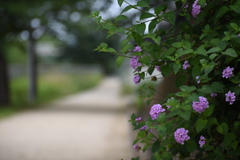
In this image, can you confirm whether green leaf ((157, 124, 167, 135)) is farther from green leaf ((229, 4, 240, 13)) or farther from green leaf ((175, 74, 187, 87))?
green leaf ((229, 4, 240, 13))

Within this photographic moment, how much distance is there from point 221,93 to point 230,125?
22 centimetres

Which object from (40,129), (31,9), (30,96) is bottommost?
(30,96)

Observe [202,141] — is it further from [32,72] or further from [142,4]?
[32,72]

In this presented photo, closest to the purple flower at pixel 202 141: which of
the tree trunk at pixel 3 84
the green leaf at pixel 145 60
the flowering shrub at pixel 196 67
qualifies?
the flowering shrub at pixel 196 67

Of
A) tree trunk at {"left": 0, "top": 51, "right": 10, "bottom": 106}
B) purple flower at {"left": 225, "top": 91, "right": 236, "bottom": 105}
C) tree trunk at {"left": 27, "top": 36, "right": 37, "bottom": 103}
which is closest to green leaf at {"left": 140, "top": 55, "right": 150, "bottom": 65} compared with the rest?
purple flower at {"left": 225, "top": 91, "right": 236, "bottom": 105}

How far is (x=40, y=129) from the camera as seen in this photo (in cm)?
1048

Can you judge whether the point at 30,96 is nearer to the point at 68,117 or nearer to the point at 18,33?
the point at 18,33

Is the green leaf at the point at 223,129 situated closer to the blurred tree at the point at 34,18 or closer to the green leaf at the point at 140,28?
the green leaf at the point at 140,28

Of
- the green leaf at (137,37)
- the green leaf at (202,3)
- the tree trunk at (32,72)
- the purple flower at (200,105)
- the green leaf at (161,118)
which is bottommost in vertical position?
the tree trunk at (32,72)

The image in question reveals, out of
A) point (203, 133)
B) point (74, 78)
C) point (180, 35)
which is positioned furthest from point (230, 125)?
point (74, 78)

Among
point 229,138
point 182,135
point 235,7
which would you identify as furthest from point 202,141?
point 235,7

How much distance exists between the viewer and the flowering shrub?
239 cm

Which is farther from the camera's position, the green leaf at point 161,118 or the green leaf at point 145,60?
the green leaf at point 145,60

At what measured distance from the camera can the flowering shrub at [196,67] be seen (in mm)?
2395
